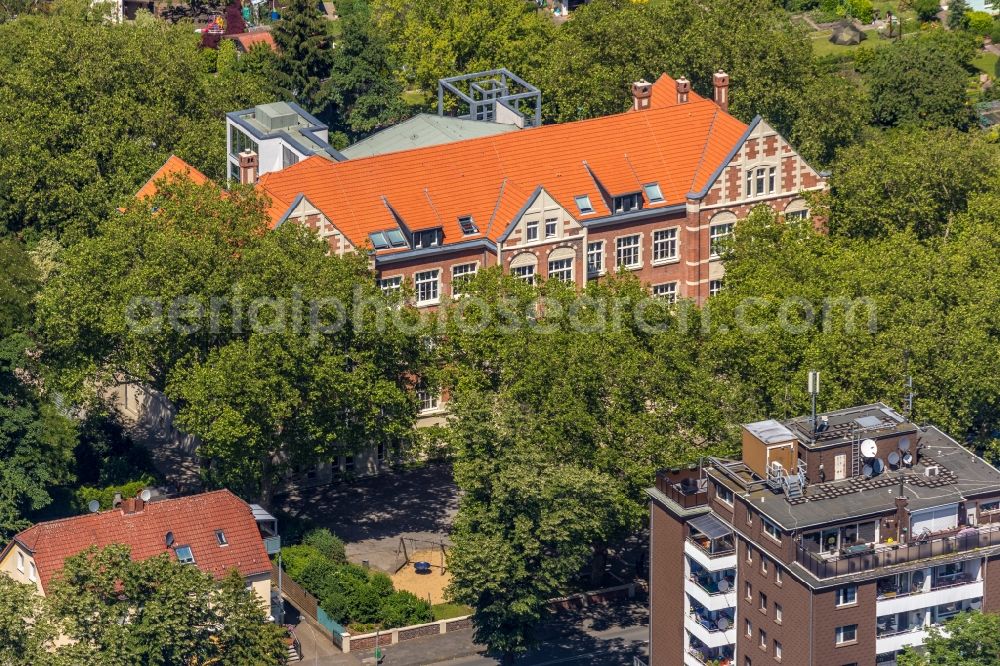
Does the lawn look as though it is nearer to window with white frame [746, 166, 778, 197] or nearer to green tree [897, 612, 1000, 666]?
green tree [897, 612, 1000, 666]

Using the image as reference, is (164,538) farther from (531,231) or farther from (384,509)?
(531,231)

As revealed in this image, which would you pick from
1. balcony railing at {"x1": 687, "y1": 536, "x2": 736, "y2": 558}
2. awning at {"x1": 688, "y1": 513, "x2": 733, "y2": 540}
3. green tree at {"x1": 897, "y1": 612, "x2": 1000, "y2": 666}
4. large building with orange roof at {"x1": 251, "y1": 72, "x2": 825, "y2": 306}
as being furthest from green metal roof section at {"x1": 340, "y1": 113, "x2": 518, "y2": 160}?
green tree at {"x1": 897, "y1": 612, "x2": 1000, "y2": 666}

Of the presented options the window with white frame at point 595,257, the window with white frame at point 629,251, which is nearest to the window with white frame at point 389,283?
the window with white frame at point 595,257

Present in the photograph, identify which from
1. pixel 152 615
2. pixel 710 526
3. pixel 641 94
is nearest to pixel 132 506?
pixel 152 615

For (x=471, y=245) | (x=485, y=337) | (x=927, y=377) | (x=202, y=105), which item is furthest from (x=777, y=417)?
(x=202, y=105)

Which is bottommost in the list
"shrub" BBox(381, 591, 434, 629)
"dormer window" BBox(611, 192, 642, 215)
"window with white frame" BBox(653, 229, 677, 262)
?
"shrub" BBox(381, 591, 434, 629)

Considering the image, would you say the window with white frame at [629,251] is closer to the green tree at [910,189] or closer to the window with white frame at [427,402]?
the green tree at [910,189]

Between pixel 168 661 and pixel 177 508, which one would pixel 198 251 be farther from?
pixel 168 661
